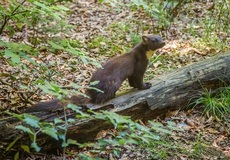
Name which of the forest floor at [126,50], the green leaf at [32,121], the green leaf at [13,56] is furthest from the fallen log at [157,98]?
the green leaf at [32,121]

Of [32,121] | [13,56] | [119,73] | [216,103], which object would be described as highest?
[13,56]

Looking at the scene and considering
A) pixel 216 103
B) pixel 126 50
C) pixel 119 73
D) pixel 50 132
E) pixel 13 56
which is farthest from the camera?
pixel 126 50

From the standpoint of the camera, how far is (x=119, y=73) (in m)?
5.26

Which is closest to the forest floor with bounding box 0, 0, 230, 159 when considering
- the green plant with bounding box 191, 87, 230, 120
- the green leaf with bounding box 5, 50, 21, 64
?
the green plant with bounding box 191, 87, 230, 120

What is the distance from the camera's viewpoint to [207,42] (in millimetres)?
8133

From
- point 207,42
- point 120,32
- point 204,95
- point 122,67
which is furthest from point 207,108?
point 120,32

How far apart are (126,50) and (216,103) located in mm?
2754

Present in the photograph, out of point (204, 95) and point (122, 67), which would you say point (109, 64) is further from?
point (204, 95)

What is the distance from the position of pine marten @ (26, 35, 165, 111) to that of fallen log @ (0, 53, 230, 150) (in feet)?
0.39

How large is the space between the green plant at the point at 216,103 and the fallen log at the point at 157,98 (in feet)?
0.38

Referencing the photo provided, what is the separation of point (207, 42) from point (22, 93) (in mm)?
4382

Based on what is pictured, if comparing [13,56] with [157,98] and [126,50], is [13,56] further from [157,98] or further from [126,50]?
[126,50]

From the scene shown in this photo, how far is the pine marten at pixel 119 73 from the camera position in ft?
16.3

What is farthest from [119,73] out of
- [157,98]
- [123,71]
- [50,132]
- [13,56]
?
[50,132]
